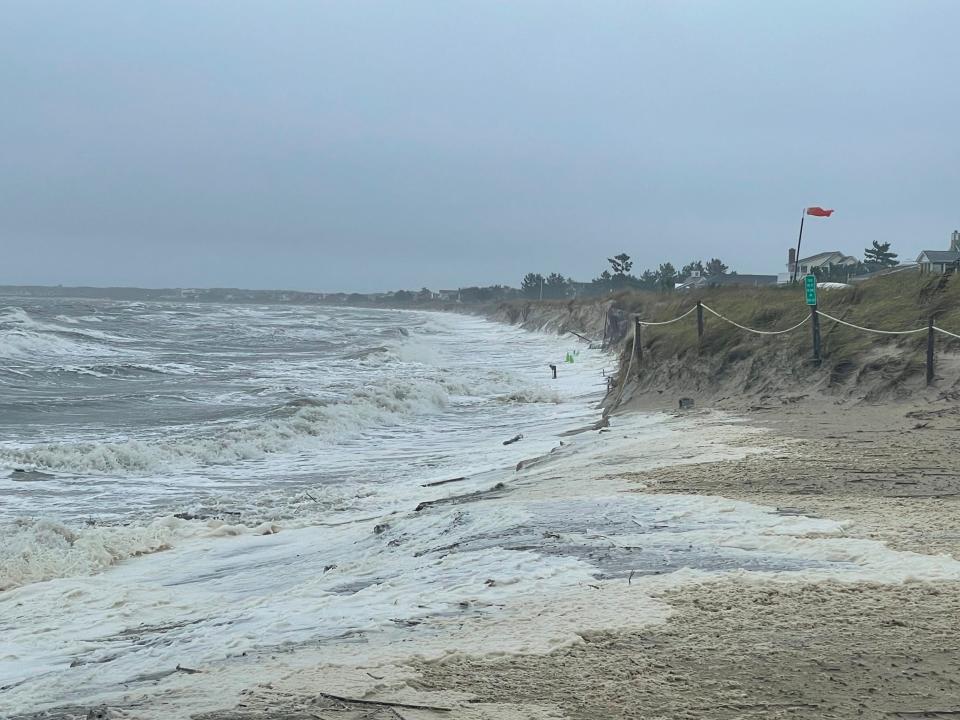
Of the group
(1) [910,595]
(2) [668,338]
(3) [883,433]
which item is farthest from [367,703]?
(2) [668,338]

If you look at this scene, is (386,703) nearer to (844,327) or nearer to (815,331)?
(815,331)

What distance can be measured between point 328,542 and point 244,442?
7.65 meters

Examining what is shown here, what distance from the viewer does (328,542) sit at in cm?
811

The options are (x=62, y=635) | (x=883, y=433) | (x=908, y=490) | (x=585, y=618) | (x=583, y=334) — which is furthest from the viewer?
(x=583, y=334)

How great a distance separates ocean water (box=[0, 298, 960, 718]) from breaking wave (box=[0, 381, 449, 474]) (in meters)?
0.06

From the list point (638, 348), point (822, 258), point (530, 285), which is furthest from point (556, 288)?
point (638, 348)

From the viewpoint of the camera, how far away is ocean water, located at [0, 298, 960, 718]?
4793 millimetres

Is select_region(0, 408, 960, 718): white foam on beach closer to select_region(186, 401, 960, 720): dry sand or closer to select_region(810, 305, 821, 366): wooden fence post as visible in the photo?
select_region(186, 401, 960, 720): dry sand

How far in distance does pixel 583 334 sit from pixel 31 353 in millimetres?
35687

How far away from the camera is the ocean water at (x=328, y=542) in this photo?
479 centimetres

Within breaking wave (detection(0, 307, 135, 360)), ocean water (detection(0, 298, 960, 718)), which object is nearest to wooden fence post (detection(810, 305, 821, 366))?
ocean water (detection(0, 298, 960, 718))

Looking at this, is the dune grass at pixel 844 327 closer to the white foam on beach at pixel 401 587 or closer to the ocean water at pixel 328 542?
the ocean water at pixel 328 542

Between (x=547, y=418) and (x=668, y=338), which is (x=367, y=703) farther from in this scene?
(x=668, y=338)

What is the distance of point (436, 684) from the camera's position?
4.02 m
